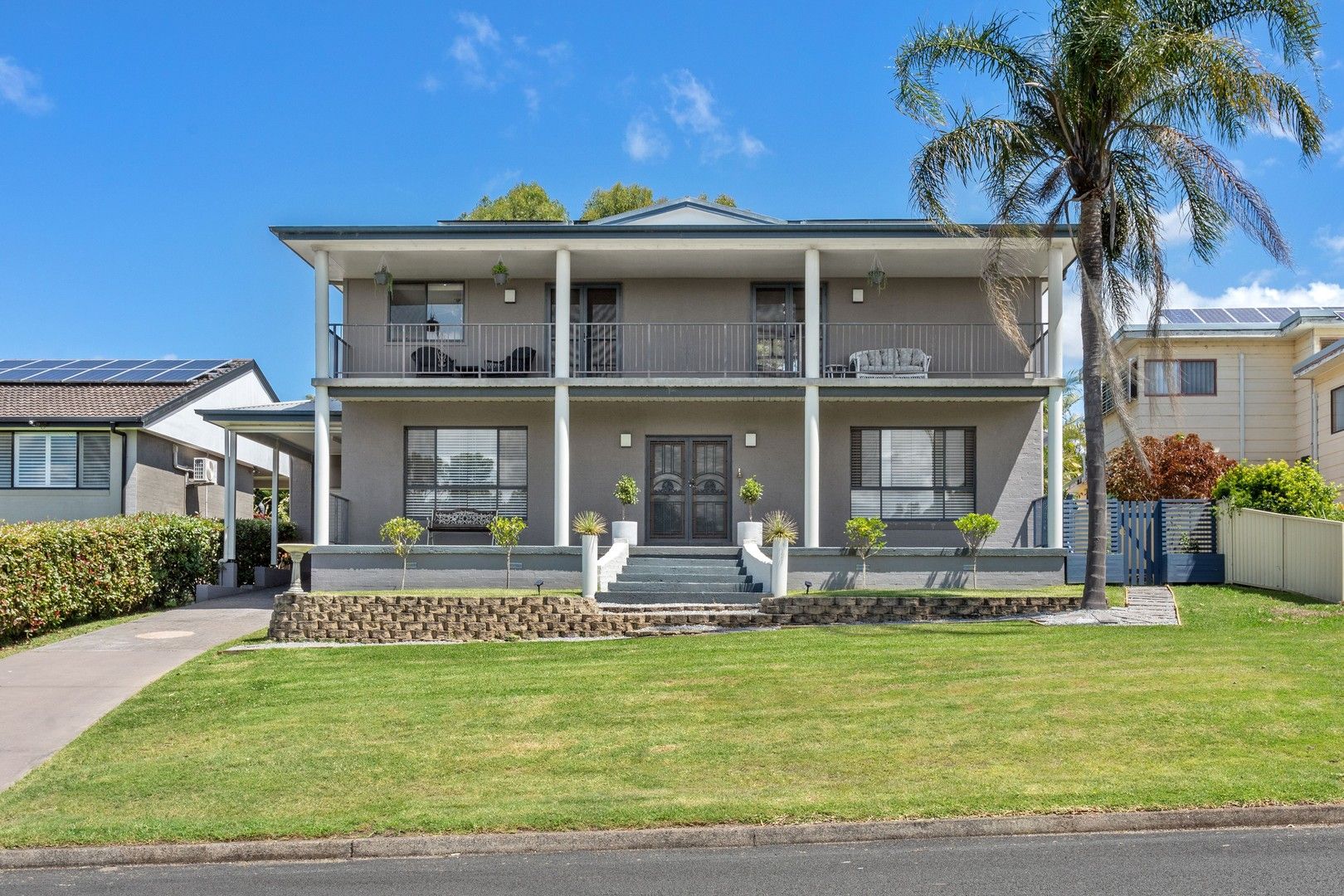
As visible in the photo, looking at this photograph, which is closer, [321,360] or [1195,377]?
[321,360]

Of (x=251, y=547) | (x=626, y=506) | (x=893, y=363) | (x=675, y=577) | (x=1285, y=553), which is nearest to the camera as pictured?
(x=1285, y=553)

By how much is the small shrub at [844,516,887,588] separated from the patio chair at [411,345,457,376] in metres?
7.94

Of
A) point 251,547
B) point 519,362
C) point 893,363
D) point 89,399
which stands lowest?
point 251,547

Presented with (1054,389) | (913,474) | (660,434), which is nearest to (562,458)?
(660,434)

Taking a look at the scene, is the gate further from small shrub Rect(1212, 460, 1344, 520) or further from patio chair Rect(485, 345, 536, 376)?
patio chair Rect(485, 345, 536, 376)

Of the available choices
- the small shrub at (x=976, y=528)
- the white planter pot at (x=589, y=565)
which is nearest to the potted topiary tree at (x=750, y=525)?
the white planter pot at (x=589, y=565)

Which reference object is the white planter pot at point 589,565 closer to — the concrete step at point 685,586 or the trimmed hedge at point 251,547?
the concrete step at point 685,586

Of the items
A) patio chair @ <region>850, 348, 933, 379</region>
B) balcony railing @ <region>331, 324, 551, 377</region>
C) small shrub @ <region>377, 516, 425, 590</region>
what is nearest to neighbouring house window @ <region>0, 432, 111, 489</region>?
balcony railing @ <region>331, 324, 551, 377</region>

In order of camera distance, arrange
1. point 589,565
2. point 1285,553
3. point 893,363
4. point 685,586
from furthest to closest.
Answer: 1. point 893,363
2. point 685,586
3. point 1285,553
4. point 589,565

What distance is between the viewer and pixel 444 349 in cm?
2048

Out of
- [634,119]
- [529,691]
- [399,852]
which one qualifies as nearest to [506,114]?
[634,119]

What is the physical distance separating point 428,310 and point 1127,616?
1303 cm

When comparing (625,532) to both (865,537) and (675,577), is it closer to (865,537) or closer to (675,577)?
(675,577)

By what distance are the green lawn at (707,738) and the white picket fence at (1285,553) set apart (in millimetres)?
2713
